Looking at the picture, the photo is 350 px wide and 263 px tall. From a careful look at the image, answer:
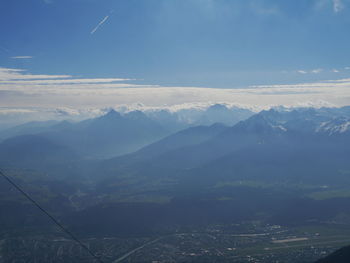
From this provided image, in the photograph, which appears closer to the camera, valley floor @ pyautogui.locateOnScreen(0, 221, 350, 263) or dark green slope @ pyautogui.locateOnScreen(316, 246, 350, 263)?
dark green slope @ pyautogui.locateOnScreen(316, 246, 350, 263)

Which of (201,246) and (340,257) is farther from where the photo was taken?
(201,246)

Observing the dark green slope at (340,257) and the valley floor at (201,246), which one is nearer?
the dark green slope at (340,257)

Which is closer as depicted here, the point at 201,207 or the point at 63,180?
the point at 201,207

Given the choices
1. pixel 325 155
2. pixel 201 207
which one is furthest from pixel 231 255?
pixel 325 155

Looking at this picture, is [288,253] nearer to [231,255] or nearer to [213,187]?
[231,255]

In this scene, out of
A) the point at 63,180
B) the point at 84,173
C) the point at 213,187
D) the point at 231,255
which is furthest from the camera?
the point at 84,173

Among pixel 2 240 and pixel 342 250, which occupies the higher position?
pixel 342 250

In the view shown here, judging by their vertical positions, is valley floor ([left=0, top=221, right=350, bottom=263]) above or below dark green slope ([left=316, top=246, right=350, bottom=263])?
below

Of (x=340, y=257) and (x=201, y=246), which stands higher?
(x=340, y=257)

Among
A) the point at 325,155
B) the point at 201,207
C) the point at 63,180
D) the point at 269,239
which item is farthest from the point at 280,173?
the point at 63,180

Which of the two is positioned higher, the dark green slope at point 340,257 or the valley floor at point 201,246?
the dark green slope at point 340,257

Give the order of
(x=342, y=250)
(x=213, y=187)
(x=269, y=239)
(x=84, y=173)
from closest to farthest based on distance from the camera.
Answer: (x=342, y=250), (x=269, y=239), (x=213, y=187), (x=84, y=173)
